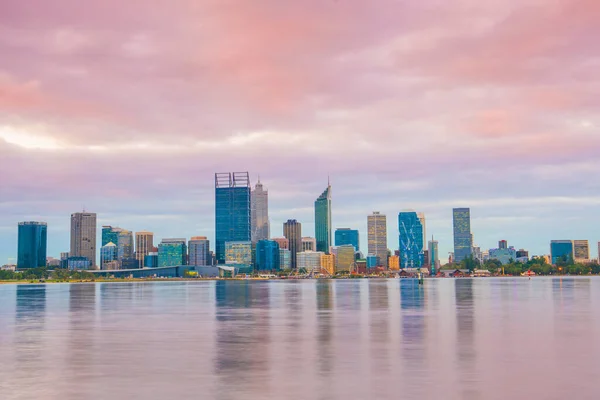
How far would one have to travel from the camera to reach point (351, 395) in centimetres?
3384

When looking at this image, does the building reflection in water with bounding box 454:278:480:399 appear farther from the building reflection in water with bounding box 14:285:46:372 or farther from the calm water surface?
the building reflection in water with bounding box 14:285:46:372

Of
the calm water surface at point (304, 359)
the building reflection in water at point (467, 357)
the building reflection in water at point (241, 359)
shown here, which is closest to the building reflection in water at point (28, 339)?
the calm water surface at point (304, 359)

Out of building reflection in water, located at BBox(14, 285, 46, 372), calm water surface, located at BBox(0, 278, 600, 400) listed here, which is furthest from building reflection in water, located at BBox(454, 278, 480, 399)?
building reflection in water, located at BBox(14, 285, 46, 372)

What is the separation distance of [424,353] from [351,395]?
16413 mm

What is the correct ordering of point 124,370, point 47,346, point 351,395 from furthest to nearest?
point 47,346 < point 124,370 < point 351,395

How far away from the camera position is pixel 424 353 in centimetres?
4884

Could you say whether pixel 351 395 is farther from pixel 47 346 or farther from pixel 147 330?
pixel 147 330

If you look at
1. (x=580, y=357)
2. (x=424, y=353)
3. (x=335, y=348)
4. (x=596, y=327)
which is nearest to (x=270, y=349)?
(x=335, y=348)

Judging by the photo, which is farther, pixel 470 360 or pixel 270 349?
pixel 270 349

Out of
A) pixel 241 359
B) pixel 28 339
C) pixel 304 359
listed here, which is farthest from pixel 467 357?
pixel 28 339

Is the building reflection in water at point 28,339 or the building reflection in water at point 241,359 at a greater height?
the building reflection in water at point 28,339

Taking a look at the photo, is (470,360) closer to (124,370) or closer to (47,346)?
(124,370)

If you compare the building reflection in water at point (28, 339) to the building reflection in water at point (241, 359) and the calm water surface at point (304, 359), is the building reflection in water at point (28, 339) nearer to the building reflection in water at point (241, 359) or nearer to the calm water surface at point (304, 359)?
the calm water surface at point (304, 359)

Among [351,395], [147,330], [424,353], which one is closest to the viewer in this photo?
[351,395]
